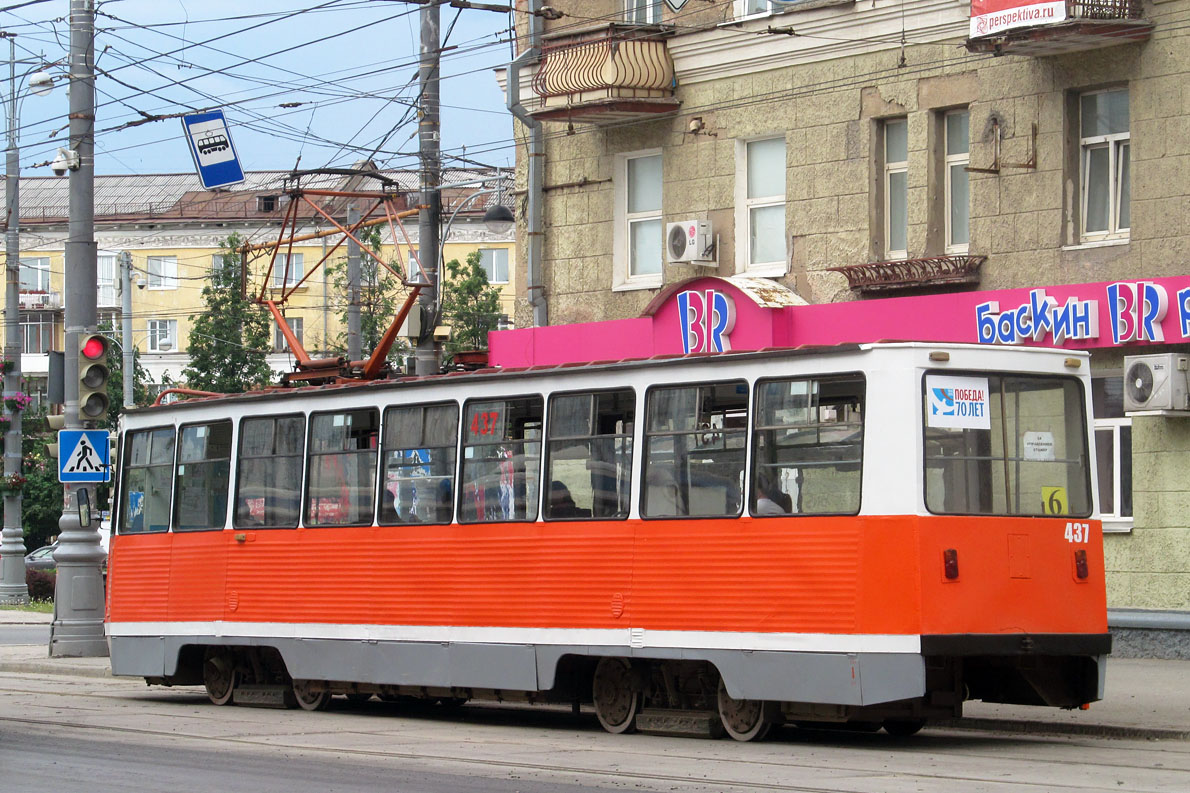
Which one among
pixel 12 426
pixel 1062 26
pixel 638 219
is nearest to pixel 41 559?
pixel 12 426

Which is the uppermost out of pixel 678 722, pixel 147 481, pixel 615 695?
pixel 147 481

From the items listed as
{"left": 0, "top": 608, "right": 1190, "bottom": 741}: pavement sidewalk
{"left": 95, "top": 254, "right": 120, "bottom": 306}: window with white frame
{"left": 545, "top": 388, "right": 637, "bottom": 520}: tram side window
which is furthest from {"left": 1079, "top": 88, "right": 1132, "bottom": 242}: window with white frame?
{"left": 95, "top": 254, "right": 120, "bottom": 306}: window with white frame

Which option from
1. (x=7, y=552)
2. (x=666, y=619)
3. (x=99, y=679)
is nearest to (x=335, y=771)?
(x=666, y=619)

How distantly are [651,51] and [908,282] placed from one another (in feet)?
16.7

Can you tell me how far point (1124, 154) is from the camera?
1941cm

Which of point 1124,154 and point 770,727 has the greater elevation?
point 1124,154

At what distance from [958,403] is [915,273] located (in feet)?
27.3

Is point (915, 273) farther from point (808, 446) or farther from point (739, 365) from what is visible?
point (808, 446)

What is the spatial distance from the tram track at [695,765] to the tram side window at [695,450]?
186 cm

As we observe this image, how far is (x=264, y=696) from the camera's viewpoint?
17.2m

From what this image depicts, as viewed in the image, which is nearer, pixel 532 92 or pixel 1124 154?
pixel 1124 154

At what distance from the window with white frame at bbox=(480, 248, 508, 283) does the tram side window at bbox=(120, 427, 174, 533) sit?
194ft

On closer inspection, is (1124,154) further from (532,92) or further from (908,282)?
(532,92)

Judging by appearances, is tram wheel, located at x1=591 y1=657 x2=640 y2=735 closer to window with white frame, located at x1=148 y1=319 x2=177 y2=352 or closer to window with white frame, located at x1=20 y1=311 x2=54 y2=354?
window with white frame, located at x1=148 y1=319 x2=177 y2=352
